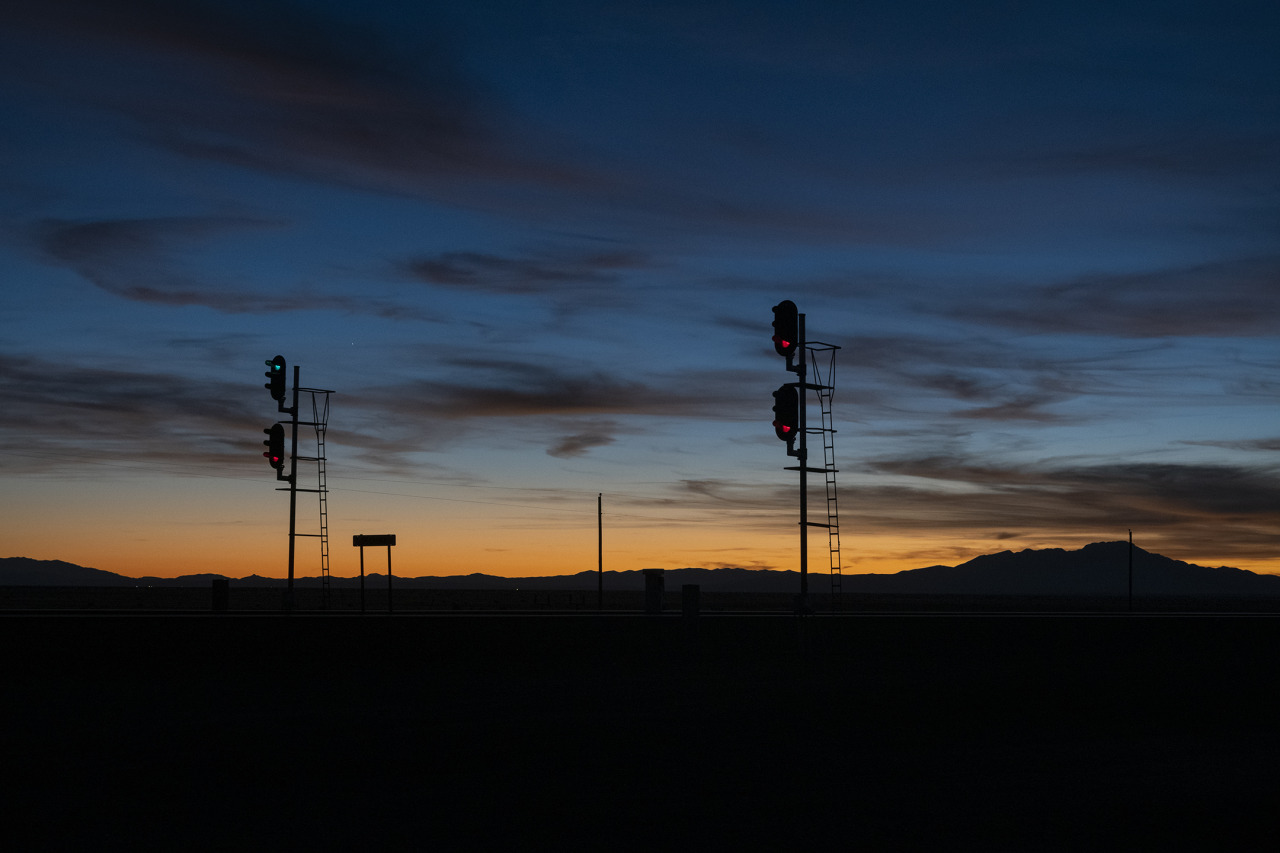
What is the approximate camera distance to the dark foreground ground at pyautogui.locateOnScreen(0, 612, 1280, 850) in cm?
797

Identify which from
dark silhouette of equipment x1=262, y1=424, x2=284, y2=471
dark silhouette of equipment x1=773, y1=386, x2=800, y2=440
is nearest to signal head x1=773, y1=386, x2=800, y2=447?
dark silhouette of equipment x1=773, y1=386, x2=800, y2=440

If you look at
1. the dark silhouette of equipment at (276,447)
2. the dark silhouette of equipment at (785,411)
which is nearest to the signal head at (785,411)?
the dark silhouette of equipment at (785,411)

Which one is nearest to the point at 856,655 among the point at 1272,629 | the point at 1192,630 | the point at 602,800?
the point at 1192,630

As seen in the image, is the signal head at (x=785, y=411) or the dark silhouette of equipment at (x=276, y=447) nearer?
the signal head at (x=785, y=411)

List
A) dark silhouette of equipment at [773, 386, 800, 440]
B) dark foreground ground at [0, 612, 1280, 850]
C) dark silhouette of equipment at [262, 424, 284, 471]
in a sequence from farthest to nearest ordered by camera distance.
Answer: dark silhouette of equipment at [262, 424, 284, 471]
dark silhouette of equipment at [773, 386, 800, 440]
dark foreground ground at [0, 612, 1280, 850]

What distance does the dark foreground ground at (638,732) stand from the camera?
314 inches

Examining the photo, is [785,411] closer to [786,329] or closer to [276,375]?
[786,329]

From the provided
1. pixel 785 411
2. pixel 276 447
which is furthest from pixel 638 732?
pixel 276 447

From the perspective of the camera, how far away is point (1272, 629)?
79.0 feet

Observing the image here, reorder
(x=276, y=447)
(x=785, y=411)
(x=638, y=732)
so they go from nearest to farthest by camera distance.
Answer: (x=638, y=732), (x=785, y=411), (x=276, y=447)

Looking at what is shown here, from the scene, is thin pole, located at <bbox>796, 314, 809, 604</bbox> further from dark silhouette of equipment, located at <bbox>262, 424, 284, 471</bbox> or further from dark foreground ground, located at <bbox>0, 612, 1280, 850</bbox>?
dark silhouette of equipment, located at <bbox>262, 424, 284, 471</bbox>

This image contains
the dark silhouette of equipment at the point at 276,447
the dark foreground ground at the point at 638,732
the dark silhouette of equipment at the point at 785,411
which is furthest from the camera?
the dark silhouette of equipment at the point at 276,447

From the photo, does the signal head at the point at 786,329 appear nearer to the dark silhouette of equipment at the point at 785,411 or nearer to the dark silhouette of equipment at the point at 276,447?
the dark silhouette of equipment at the point at 785,411

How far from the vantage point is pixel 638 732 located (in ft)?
40.5
